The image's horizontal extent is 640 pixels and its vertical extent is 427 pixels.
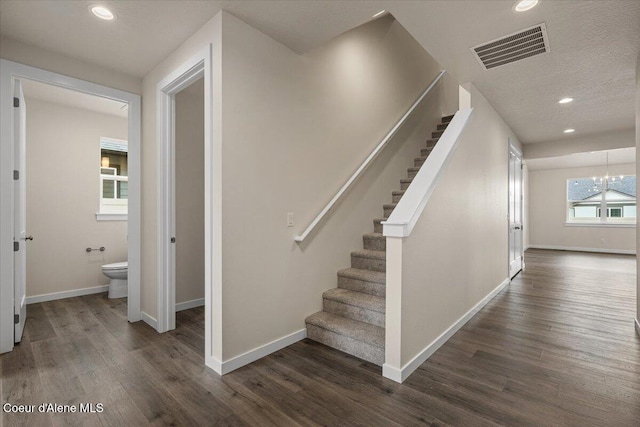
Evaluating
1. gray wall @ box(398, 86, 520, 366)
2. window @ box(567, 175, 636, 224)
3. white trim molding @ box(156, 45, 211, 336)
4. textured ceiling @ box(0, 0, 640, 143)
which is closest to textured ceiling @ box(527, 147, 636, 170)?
window @ box(567, 175, 636, 224)

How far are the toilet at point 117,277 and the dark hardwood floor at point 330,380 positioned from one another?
0.86 metres

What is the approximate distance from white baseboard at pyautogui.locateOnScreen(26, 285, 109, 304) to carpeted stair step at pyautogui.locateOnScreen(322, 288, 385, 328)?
3.53m

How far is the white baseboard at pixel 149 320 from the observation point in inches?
120

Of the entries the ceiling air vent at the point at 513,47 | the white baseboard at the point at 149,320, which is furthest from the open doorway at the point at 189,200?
the ceiling air vent at the point at 513,47

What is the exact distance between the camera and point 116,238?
4.68 meters

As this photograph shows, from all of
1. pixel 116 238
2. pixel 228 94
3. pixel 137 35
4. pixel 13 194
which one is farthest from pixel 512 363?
pixel 116 238

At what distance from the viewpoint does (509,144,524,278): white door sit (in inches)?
199

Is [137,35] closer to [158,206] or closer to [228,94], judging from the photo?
[228,94]

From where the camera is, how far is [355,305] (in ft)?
8.98

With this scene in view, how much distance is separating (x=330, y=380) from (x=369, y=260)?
53.7 inches

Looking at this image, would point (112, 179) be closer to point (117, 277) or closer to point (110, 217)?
point (110, 217)

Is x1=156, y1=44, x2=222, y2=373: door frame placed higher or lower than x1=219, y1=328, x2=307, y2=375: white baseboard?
higher

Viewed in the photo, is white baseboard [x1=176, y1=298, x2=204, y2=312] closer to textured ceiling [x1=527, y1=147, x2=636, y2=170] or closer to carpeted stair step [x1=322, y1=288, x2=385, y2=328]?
carpeted stair step [x1=322, y1=288, x2=385, y2=328]

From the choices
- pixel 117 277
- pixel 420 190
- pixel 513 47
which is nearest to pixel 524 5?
pixel 513 47
